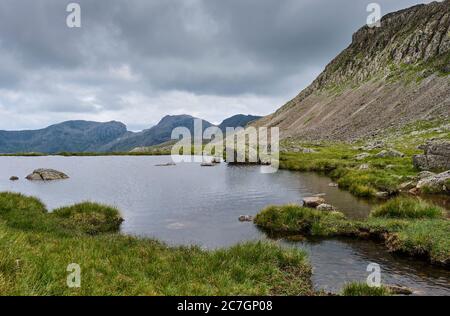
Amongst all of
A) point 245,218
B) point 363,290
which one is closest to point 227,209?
point 245,218

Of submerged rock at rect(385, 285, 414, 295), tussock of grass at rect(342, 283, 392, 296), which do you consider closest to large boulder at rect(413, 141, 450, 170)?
submerged rock at rect(385, 285, 414, 295)

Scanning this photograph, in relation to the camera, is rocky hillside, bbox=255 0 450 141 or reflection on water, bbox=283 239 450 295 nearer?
reflection on water, bbox=283 239 450 295

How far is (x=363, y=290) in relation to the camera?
12438 mm

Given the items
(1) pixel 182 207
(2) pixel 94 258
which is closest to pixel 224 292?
(2) pixel 94 258

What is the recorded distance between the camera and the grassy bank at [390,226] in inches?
716

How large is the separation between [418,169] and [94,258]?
4128 cm

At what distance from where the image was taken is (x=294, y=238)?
2230cm

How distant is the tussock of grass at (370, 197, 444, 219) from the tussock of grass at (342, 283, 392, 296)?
513 inches

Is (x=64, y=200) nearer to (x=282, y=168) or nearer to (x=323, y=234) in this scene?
(x=323, y=234)

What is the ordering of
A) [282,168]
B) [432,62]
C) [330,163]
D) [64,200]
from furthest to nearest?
[432,62], [282,168], [330,163], [64,200]

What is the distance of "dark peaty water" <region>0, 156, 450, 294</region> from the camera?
16.2 meters

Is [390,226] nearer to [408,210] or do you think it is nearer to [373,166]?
[408,210]

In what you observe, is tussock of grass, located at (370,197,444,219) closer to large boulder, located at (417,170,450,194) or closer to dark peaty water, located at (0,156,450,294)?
dark peaty water, located at (0,156,450,294)

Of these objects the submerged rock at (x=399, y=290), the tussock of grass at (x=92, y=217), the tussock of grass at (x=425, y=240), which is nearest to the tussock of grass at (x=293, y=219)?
the tussock of grass at (x=425, y=240)
